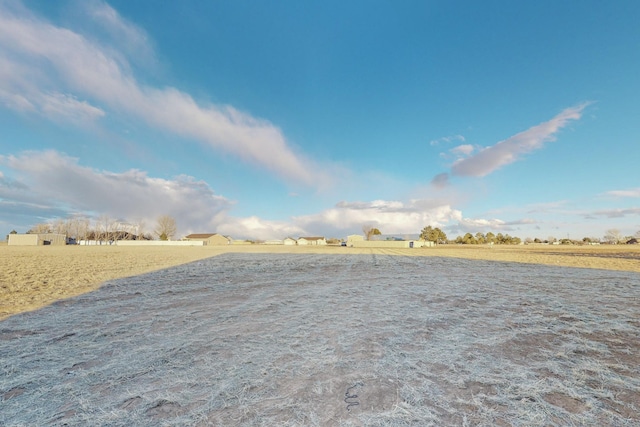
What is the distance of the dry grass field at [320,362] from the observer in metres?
2.52

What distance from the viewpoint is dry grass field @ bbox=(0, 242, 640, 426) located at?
252cm

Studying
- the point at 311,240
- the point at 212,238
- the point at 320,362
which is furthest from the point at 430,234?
the point at 320,362

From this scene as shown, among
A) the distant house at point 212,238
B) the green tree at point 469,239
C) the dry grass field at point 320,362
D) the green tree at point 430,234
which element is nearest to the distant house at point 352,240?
the green tree at point 430,234

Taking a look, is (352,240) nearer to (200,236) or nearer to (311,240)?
(311,240)

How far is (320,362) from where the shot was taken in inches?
139

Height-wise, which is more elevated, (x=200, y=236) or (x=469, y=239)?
(x=200, y=236)

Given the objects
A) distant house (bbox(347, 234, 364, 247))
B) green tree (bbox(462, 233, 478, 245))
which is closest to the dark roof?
distant house (bbox(347, 234, 364, 247))

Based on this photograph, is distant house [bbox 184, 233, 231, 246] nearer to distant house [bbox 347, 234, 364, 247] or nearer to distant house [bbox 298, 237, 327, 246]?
distant house [bbox 298, 237, 327, 246]

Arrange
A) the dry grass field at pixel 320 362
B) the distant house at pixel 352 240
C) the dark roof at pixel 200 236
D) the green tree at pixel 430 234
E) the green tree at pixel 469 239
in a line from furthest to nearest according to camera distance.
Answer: the green tree at pixel 469 239 < the dark roof at pixel 200 236 < the green tree at pixel 430 234 < the distant house at pixel 352 240 < the dry grass field at pixel 320 362

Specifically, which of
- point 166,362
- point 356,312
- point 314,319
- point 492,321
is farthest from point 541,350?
point 166,362

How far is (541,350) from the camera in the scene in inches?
157

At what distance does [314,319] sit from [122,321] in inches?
147

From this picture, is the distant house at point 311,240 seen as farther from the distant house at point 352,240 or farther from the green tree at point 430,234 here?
the green tree at point 430,234

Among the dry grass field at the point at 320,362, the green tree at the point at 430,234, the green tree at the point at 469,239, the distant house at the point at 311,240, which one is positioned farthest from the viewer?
the green tree at the point at 469,239
